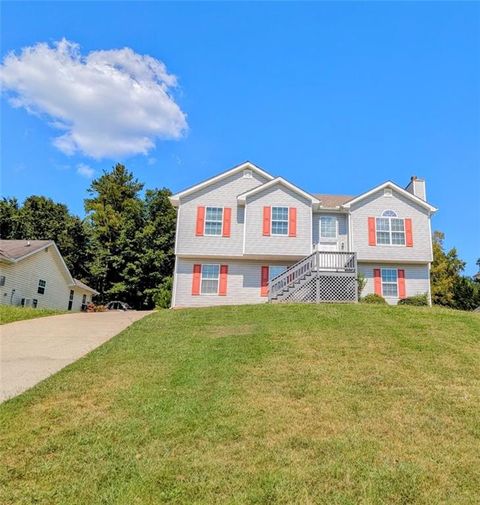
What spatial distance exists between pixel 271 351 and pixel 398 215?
15.4m

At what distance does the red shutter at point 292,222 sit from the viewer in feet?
66.4

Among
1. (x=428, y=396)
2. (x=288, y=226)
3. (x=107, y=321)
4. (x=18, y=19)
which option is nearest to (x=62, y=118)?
(x=18, y=19)

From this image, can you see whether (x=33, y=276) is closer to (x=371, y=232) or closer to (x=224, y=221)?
(x=224, y=221)

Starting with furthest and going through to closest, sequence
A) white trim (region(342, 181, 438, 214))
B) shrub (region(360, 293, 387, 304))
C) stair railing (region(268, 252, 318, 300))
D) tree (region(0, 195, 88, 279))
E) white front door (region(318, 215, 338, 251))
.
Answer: tree (region(0, 195, 88, 279)) → white front door (region(318, 215, 338, 251)) → white trim (region(342, 181, 438, 214)) → shrub (region(360, 293, 387, 304)) → stair railing (region(268, 252, 318, 300))

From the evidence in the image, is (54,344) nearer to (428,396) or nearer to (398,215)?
(428,396)

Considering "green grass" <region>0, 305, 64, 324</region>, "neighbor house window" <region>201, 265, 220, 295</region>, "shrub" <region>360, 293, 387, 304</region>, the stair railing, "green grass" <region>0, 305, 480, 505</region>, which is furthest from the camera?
"neighbor house window" <region>201, 265, 220, 295</region>

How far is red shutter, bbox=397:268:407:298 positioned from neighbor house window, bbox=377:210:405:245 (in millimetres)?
1490

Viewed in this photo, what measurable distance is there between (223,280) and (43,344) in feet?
37.1

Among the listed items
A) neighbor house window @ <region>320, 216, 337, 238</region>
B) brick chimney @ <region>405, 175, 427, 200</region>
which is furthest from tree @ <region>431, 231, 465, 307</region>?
neighbor house window @ <region>320, 216, 337, 238</region>

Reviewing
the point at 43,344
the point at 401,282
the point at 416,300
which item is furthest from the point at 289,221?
the point at 43,344

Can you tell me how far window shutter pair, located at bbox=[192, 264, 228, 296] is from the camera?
67.4ft

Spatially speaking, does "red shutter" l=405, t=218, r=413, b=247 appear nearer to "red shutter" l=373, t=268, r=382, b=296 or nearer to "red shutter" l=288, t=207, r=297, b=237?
"red shutter" l=373, t=268, r=382, b=296

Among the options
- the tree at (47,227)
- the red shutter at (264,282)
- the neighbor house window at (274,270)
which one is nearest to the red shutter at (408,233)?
the neighbor house window at (274,270)

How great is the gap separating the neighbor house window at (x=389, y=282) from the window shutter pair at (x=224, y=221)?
8.23m
